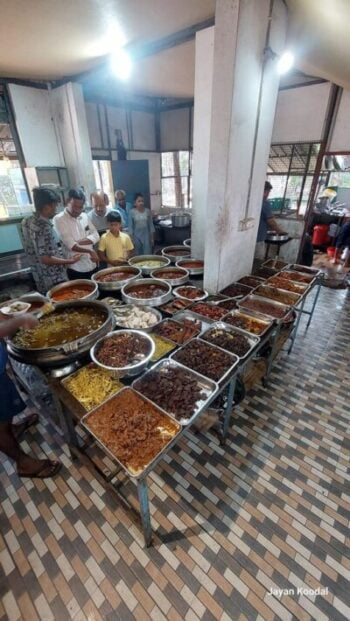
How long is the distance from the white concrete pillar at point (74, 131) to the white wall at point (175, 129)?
3938mm

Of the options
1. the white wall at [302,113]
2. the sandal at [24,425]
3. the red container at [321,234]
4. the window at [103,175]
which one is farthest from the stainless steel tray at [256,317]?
the red container at [321,234]

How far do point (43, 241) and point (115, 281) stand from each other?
2.88 feet

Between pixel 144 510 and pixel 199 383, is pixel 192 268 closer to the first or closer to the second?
pixel 199 383

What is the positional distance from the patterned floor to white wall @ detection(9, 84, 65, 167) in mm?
5790

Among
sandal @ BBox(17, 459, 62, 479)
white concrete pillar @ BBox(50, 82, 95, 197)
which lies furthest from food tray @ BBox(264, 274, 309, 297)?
white concrete pillar @ BBox(50, 82, 95, 197)

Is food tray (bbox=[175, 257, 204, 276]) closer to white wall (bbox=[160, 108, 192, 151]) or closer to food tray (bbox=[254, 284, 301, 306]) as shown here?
food tray (bbox=[254, 284, 301, 306])

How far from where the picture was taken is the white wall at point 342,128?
528 cm

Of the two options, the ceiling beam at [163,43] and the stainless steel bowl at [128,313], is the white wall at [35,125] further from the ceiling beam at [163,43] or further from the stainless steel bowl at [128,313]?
the stainless steel bowl at [128,313]

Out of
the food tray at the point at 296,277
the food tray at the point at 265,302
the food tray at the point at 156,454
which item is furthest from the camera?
the food tray at the point at 296,277

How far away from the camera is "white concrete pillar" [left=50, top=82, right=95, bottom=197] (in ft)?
17.9

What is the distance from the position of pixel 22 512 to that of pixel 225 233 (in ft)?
10.2

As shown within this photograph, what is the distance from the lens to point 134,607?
159cm

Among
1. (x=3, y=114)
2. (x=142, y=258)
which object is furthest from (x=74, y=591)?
(x=3, y=114)

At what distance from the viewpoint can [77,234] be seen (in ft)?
10.8
